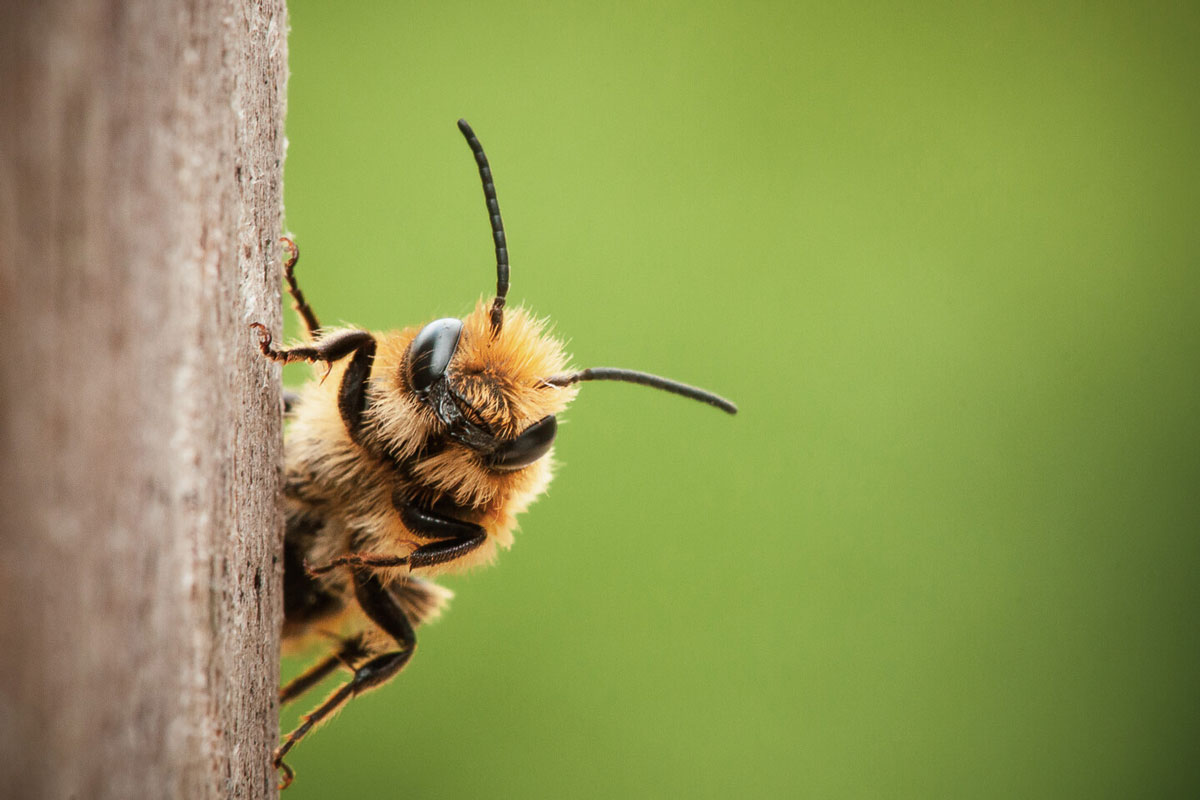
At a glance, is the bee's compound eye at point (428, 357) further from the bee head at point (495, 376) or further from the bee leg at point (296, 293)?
the bee leg at point (296, 293)

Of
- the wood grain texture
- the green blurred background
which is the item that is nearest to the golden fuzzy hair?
the wood grain texture

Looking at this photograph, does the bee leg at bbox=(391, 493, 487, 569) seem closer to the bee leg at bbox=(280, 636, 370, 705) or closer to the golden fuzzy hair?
the golden fuzzy hair

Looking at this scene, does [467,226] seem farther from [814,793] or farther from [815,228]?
[814,793]

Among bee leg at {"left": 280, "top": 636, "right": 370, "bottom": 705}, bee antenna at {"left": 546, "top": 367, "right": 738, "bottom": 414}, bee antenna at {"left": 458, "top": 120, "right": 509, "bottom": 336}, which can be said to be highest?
bee antenna at {"left": 458, "top": 120, "right": 509, "bottom": 336}

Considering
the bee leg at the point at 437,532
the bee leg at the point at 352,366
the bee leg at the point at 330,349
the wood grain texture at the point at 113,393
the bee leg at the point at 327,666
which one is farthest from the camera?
the bee leg at the point at 327,666

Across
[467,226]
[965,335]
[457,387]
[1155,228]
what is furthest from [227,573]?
[1155,228]

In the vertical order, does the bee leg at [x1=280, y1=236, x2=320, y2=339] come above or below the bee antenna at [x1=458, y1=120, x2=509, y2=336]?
below

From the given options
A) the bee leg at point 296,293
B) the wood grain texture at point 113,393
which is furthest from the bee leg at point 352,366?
the wood grain texture at point 113,393
